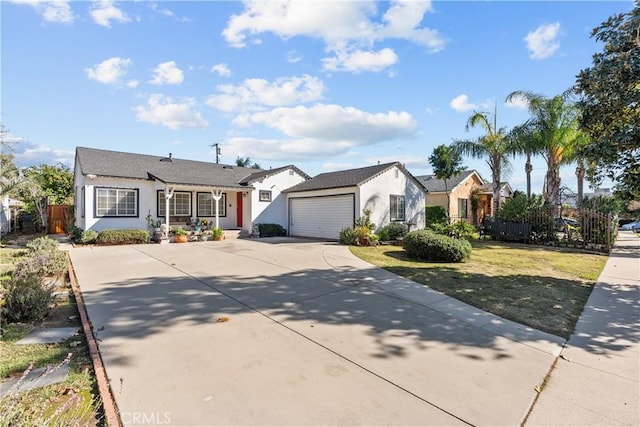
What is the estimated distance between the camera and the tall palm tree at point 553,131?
16.8m

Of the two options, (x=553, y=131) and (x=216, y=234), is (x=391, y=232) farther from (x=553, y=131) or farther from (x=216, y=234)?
(x=553, y=131)

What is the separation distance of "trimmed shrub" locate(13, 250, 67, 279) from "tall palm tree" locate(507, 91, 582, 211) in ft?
68.5

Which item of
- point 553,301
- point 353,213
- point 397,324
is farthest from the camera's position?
point 353,213

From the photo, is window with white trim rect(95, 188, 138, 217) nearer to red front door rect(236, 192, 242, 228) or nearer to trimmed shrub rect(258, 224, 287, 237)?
red front door rect(236, 192, 242, 228)

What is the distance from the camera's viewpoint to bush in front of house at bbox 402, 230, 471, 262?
31.6 ft

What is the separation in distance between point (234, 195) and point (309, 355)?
59.5ft

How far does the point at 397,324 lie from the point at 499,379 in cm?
157

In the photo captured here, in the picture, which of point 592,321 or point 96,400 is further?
point 592,321

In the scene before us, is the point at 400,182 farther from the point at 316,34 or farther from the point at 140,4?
the point at 140,4

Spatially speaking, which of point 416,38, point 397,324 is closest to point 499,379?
point 397,324

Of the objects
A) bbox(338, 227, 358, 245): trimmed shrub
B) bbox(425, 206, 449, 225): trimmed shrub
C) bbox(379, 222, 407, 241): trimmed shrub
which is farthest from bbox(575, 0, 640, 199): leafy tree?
bbox(425, 206, 449, 225): trimmed shrub

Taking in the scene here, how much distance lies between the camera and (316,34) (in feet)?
32.8

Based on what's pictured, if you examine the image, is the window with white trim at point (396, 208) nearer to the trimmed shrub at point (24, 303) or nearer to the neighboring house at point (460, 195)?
the neighboring house at point (460, 195)

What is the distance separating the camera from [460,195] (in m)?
27.8
